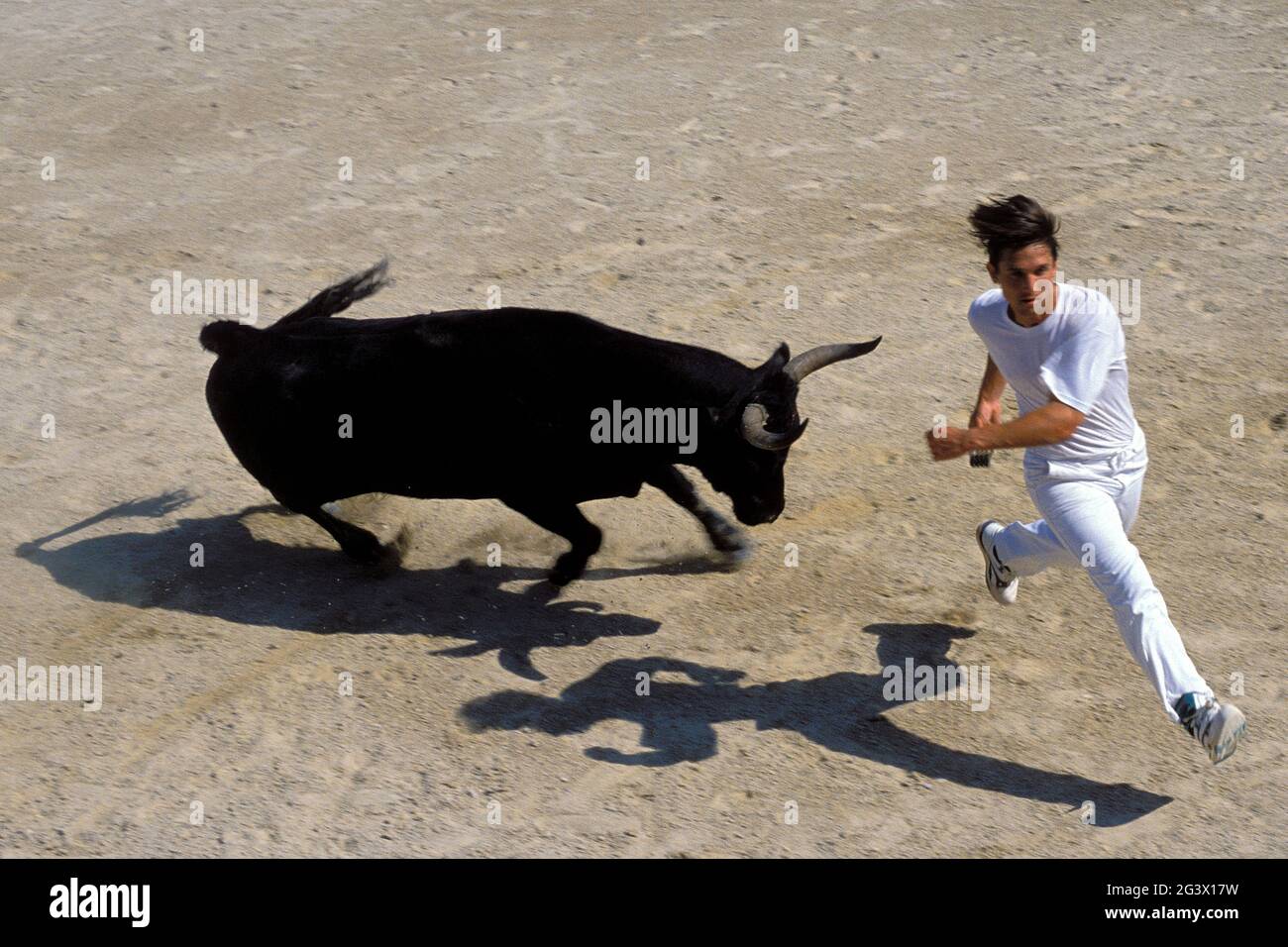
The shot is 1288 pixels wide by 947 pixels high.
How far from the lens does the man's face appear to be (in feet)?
19.9

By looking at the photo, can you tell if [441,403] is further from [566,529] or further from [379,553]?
[379,553]

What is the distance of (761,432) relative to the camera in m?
7.31

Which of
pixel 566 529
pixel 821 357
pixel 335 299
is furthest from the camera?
pixel 335 299

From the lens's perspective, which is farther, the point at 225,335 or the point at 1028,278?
the point at 225,335

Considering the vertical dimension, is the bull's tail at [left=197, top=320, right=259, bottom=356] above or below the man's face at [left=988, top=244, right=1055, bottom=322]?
below

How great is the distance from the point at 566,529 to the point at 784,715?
154 centimetres

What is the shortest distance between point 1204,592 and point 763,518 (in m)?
2.31

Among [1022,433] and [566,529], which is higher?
[1022,433]

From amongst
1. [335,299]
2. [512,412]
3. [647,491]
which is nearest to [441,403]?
[512,412]

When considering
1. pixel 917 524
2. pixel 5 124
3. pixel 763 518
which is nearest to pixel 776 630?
pixel 763 518

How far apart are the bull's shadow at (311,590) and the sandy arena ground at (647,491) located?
3 cm

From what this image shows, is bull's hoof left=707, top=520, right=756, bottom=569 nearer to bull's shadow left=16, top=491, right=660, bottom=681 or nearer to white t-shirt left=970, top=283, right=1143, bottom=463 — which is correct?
bull's shadow left=16, top=491, right=660, bottom=681

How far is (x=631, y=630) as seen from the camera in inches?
306

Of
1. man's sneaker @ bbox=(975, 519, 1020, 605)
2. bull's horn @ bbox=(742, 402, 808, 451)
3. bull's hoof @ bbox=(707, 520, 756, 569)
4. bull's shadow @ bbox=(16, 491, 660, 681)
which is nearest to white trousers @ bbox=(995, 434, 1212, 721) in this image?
man's sneaker @ bbox=(975, 519, 1020, 605)
